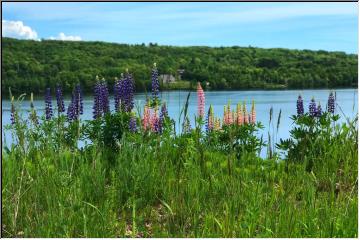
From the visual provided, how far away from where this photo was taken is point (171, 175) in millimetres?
5645

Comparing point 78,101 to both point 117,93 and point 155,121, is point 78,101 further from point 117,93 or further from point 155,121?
point 155,121

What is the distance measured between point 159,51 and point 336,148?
8.02ft

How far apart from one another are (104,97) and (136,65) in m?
0.90

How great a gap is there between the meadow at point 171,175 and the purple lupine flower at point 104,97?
0.02 metres

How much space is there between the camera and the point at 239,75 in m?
7.68

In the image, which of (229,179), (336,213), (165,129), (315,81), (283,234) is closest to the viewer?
(283,234)

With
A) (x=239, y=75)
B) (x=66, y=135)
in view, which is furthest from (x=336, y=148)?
(x=66, y=135)

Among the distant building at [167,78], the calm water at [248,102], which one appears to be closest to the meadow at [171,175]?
the calm water at [248,102]

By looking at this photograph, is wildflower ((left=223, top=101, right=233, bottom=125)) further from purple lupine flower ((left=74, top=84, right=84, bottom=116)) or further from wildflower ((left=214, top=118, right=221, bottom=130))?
purple lupine flower ((left=74, top=84, right=84, bottom=116))

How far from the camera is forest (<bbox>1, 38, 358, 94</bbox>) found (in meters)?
Answer: 7.10

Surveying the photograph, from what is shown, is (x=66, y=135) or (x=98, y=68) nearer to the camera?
(x=66, y=135)

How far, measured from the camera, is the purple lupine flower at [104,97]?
21.8 ft

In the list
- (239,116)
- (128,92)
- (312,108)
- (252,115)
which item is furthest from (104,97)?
(312,108)

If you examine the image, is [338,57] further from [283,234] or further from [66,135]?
[283,234]
